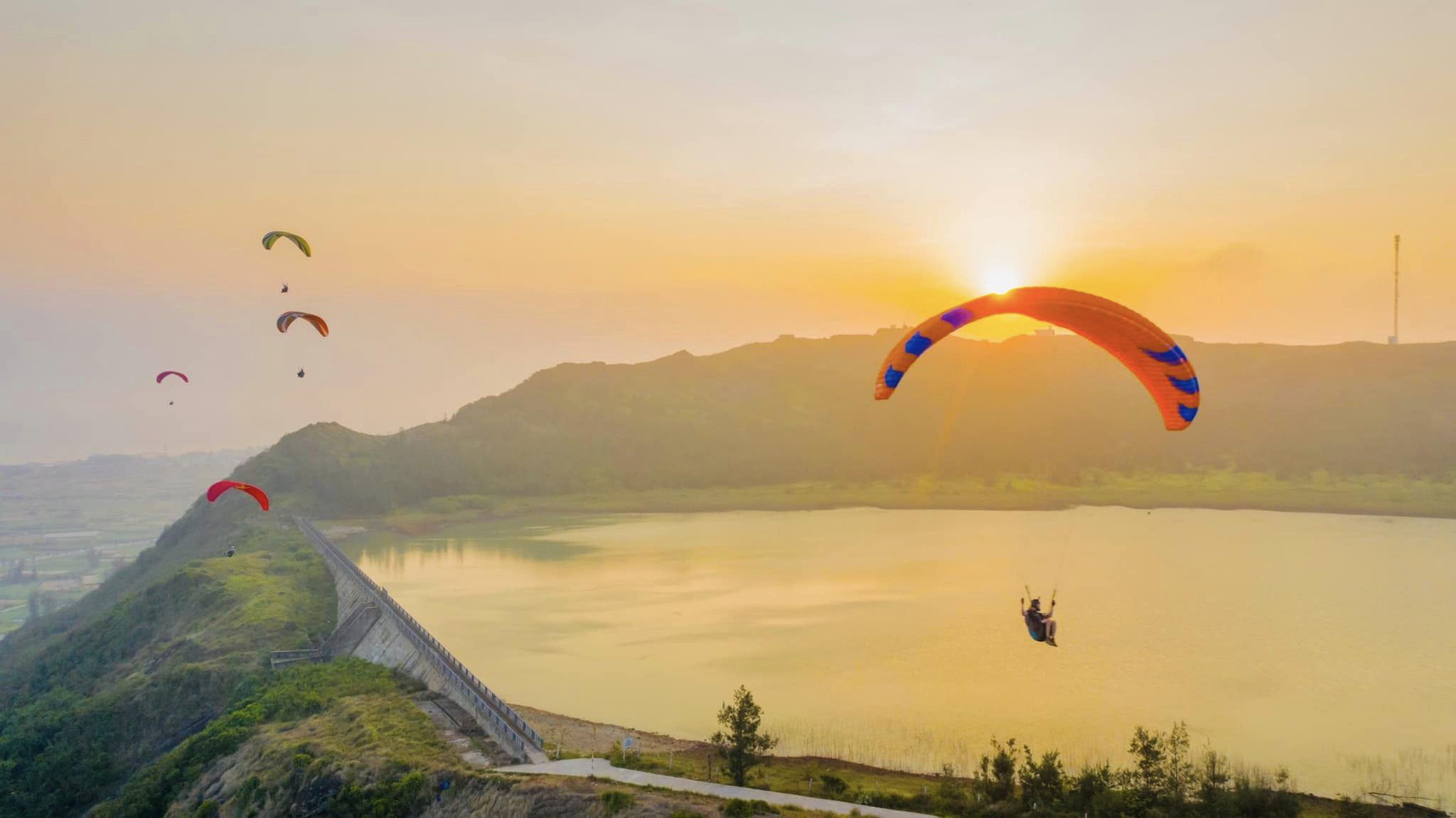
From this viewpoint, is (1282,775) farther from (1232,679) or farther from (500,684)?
(500,684)

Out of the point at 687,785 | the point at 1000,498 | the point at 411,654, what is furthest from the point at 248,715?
the point at 1000,498

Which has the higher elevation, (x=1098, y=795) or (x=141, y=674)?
(x=1098, y=795)

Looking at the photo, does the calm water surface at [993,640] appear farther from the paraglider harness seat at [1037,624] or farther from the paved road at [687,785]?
the paraglider harness seat at [1037,624]

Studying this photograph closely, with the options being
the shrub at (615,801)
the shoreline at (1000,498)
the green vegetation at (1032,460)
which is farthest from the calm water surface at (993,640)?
the green vegetation at (1032,460)

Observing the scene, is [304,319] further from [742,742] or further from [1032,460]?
[1032,460]

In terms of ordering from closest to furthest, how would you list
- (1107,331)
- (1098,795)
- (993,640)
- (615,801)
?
(615,801) < (1107,331) < (1098,795) < (993,640)

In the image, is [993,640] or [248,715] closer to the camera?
[248,715]

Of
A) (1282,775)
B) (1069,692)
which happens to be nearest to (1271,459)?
(1069,692)
